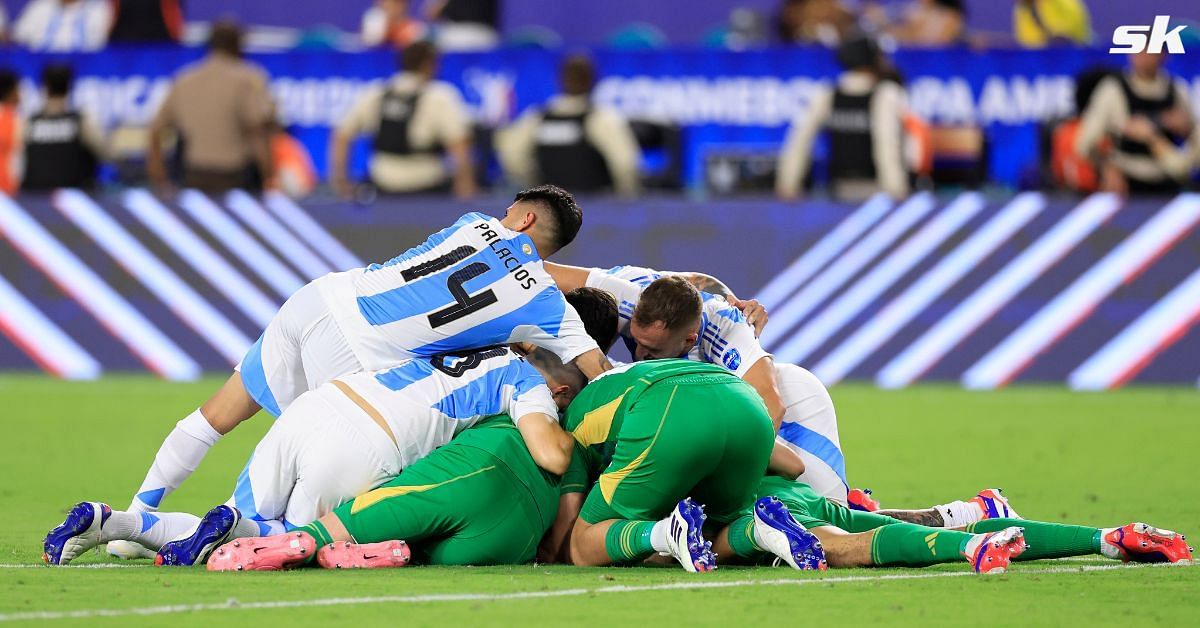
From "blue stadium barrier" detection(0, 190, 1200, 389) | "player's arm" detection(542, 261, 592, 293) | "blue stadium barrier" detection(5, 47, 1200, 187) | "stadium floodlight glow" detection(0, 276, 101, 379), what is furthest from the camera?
"blue stadium barrier" detection(5, 47, 1200, 187)

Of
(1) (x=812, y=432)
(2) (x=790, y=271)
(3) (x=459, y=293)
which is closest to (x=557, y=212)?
(3) (x=459, y=293)

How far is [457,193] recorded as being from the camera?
53.7 ft

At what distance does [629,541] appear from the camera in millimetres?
7137

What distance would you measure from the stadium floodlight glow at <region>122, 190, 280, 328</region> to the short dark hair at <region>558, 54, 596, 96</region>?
10.2ft

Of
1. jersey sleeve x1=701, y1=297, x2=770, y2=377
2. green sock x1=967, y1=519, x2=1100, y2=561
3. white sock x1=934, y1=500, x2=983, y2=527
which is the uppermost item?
jersey sleeve x1=701, y1=297, x2=770, y2=377

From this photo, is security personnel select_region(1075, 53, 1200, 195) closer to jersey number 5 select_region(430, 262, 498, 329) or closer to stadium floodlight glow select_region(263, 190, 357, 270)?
stadium floodlight glow select_region(263, 190, 357, 270)

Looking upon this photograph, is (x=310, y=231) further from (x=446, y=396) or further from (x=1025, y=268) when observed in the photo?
(x=446, y=396)

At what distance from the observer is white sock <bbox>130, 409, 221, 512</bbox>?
816 centimetres

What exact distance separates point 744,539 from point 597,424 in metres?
0.76

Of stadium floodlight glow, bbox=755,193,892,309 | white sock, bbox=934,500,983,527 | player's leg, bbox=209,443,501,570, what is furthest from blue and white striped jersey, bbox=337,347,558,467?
stadium floodlight glow, bbox=755,193,892,309

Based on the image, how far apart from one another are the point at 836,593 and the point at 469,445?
1.73 meters

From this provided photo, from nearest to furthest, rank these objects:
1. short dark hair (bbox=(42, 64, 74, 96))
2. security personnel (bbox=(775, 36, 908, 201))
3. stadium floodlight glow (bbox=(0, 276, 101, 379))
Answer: security personnel (bbox=(775, 36, 908, 201)), stadium floodlight glow (bbox=(0, 276, 101, 379)), short dark hair (bbox=(42, 64, 74, 96))

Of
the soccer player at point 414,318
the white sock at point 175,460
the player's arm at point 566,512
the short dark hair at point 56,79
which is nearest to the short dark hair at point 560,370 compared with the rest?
the soccer player at point 414,318

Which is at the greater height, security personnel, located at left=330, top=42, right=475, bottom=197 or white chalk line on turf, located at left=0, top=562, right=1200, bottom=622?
security personnel, located at left=330, top=42, right=475, bottom=197
